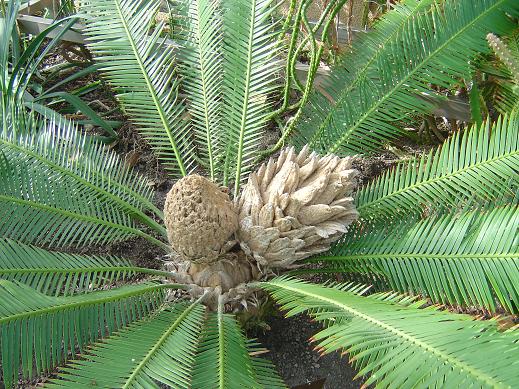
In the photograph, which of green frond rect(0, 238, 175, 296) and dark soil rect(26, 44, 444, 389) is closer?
green frond rect(0, 238, 175, 296)

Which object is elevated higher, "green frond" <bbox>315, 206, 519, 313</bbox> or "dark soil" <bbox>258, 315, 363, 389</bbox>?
"green frond" <bbox>315, 206, 519, 313</bbox>

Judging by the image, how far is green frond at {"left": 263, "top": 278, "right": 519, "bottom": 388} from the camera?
3.30 feet

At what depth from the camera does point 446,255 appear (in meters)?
1.60

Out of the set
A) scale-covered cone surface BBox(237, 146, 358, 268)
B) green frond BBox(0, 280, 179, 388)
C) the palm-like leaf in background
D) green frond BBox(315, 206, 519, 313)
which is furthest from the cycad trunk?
the palm-like leaf in background

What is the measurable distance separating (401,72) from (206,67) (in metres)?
0.72

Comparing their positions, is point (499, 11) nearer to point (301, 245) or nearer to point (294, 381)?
point (301, 245)

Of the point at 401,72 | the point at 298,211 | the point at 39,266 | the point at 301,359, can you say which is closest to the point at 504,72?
the point at 401,72

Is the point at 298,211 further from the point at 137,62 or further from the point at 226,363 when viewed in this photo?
the point at 137,62

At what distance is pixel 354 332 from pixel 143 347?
0.56 metres

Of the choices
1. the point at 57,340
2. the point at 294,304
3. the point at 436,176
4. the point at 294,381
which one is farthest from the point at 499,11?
the point at 57,340

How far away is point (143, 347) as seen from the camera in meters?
1.44

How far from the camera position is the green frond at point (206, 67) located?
2148 millimetres

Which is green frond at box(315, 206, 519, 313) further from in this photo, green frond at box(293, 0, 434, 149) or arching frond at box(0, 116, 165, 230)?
arching frond at box(0, 116, 165, 230)

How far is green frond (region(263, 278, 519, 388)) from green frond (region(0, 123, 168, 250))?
2.87ft
